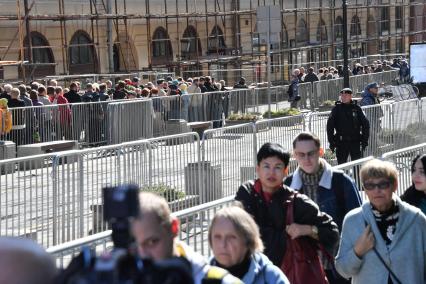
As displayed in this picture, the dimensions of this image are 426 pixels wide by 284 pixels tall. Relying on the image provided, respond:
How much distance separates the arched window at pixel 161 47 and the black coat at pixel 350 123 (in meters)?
28.1

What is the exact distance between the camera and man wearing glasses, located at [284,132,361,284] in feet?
21.0

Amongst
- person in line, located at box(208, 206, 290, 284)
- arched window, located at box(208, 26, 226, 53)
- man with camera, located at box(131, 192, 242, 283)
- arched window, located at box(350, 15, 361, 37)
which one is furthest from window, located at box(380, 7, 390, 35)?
man with camera, located at box(131, 192, 242, 283)

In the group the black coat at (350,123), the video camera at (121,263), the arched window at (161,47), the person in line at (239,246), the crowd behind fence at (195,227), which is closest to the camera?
the video camera at (121,263)

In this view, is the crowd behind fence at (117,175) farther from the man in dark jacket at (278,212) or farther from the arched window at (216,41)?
the arched window at (216,41)

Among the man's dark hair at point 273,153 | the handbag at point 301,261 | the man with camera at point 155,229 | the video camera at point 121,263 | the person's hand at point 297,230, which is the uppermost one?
the video camera at point 121,263

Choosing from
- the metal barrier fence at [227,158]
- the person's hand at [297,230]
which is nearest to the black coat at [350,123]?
the metal barrier fence at [227,158]

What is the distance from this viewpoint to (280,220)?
18.5ft

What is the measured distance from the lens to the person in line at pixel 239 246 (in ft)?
14.2

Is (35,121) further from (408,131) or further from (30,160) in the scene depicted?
(30,160)

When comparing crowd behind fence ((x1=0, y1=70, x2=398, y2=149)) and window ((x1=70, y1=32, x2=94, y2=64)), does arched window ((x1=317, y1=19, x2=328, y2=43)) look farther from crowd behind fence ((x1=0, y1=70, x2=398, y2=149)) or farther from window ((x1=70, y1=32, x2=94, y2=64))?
crowd behind fence ((x1=0, y1=70, x2=398, y2=149))

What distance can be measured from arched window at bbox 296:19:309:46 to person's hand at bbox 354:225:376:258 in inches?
1936

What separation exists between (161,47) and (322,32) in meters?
16.4

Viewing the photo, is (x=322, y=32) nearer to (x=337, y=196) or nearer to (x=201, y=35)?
(x=201, y=35)

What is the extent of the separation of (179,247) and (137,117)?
19257 millimetres
